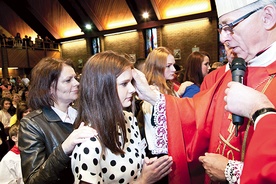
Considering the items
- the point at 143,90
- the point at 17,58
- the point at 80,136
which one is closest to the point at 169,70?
the point at 143,90

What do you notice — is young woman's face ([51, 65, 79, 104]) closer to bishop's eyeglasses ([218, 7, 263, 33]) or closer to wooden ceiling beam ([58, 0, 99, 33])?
bishop's eyeglasses ([218, 7, 263, 33])

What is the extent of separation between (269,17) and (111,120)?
1034 mm

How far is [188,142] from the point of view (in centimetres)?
183

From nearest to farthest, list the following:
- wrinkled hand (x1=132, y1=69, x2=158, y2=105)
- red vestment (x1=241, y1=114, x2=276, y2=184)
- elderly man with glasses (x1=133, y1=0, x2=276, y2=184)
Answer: red vestment (x1=241, y1=114, x2=276, y2=184) → elderly man with glasses (x1=133, y1=0, x2=276, y2=184) → wrinkled hand (x1=132, y1=69, x2=158, y2=105)

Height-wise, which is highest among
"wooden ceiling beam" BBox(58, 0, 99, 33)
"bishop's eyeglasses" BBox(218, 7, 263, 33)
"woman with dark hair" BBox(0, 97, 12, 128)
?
"wooden ceiling beam" BBox(58, 0, 99, 33)

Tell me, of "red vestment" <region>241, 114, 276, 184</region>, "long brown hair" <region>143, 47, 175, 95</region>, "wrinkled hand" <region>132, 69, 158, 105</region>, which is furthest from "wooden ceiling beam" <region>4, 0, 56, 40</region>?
"red vestment" <region>241, 114, 276, 184</region>

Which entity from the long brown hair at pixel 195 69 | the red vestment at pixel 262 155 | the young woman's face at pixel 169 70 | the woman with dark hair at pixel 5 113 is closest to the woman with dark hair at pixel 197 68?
the long brown hair at pixel 195 69

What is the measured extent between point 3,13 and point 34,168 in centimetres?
1829

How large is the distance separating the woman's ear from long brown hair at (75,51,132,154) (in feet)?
2.77

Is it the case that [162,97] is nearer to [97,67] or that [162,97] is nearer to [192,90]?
[97,67]

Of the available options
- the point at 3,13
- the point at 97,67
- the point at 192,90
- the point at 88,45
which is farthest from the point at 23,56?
the point at 97,67

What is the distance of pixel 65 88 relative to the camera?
2.23 metres

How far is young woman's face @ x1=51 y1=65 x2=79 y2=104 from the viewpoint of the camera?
2203 millimetres

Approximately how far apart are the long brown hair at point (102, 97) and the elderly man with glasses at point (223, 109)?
0.38m
